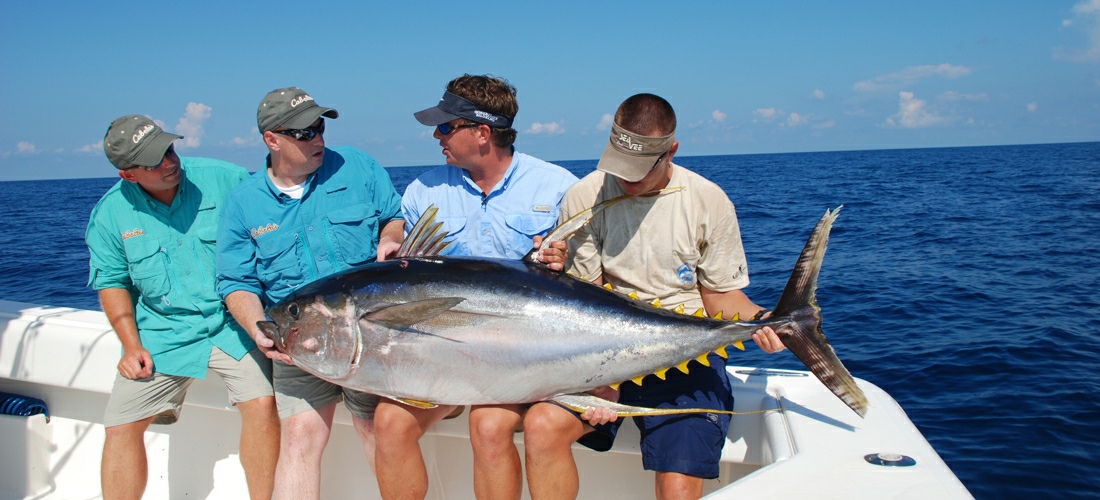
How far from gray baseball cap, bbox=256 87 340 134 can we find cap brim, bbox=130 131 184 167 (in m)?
0.41

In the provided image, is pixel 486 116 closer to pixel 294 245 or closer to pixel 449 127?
pixel 449 127

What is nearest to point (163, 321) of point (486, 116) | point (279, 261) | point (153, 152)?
point (279, 261)

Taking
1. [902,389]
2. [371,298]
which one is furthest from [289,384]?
[902,389]

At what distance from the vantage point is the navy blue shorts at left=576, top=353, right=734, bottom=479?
8.35 feet

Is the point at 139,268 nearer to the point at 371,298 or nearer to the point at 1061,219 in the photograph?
the point at 371,298

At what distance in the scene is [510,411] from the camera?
2629mm

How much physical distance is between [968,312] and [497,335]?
25.0 ft

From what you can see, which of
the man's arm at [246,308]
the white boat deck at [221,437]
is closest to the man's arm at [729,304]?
the white boat deck at [221,437]

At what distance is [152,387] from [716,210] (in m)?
2.49

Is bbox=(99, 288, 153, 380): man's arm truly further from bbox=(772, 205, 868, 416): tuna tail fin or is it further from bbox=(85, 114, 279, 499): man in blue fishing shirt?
bbox=(772, 205, 868, 416): tuna tail fin

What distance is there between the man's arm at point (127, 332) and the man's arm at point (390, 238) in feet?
3.54

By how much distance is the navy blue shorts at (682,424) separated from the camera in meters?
2.54

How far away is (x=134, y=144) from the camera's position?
2.95 meters

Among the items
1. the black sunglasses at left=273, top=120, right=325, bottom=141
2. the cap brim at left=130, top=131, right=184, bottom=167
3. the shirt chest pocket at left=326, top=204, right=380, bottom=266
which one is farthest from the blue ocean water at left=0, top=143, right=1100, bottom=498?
the cap brim at left=130, top=131, right=184, bottom=167
